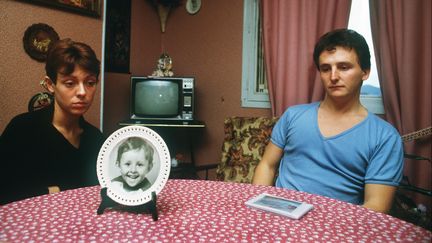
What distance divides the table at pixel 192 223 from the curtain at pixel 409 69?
1329 millimetres

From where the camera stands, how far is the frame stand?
0.90 meters

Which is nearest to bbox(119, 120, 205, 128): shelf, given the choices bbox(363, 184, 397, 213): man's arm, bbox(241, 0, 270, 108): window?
bbox(241, 0, 270, 108): window

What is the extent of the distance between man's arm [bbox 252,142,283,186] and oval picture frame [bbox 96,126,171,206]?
0.79 m

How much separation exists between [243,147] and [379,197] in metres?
1.23

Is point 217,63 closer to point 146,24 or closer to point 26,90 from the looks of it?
point 146,24

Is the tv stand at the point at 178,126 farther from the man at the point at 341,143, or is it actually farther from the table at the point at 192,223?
the table at the point at 192,223

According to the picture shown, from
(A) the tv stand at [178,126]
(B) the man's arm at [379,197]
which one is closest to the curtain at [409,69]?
(B) the man's arm at [379,197]

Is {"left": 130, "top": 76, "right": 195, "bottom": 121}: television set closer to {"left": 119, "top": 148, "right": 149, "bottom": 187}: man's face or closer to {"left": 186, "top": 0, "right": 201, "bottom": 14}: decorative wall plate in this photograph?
{"left": 186, "top": 0, "right": 201, "bottom": 14}: decorative wall plate

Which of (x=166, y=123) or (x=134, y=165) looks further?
(x=166, y=123)

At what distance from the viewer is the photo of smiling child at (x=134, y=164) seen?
942 millimetres

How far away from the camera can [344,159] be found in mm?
1495

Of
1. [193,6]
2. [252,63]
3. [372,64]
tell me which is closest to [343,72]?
[372,64]

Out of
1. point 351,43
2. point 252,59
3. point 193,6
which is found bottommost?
point 351,43

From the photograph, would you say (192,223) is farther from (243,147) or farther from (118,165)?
→ (243,147)
